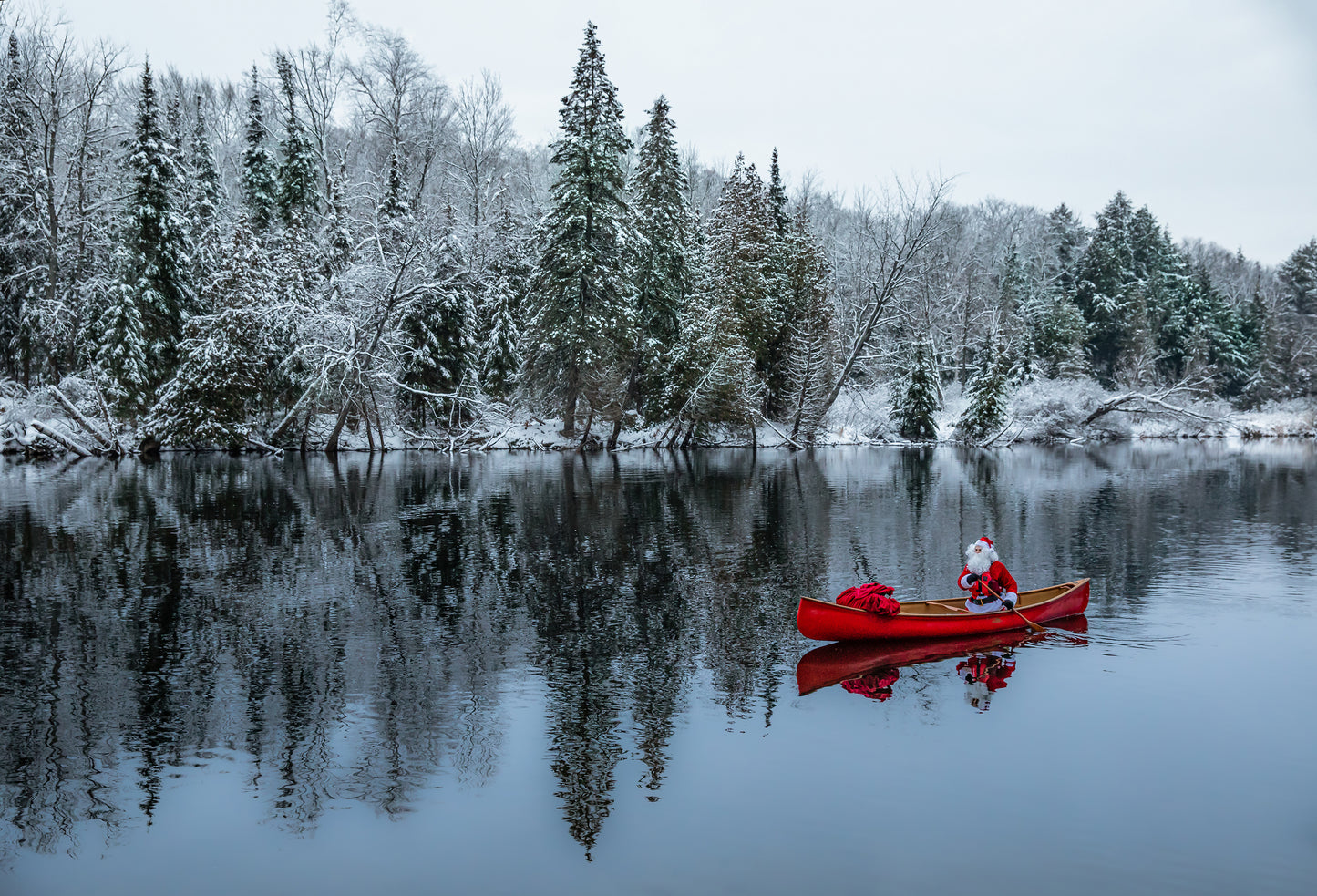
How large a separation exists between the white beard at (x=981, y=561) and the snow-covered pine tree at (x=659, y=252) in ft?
112

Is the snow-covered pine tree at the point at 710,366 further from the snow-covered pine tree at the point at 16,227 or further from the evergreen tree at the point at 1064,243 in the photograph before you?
the evergreen tree at the point at 1064,243

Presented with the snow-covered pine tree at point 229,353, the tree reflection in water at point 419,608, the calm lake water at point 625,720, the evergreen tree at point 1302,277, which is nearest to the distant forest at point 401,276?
the snow-covered pine tree at point 229,353

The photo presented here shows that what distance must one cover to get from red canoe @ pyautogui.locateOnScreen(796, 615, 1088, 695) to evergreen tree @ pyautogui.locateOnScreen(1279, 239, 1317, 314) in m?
88.1

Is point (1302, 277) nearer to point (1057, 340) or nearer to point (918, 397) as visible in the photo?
point (1057, 340)

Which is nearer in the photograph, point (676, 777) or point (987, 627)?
point (676, 777)

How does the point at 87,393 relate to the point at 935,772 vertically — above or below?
above

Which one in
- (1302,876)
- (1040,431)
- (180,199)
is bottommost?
(1302,876)

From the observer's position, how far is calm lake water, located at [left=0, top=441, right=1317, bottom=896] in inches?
295

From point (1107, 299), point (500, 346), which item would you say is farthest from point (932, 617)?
point (1107, 299)

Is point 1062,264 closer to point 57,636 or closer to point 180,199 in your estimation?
point 180,199

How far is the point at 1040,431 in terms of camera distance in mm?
60812

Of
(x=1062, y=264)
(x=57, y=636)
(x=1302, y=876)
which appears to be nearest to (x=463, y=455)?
(x=57, y=636)

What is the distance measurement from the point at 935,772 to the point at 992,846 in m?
1.40

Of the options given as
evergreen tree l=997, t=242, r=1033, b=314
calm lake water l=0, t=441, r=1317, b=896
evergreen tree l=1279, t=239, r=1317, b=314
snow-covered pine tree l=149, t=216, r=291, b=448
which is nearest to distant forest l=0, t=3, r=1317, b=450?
snow-covered pine tree l=149, t=216, r=291, b=448
